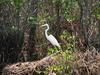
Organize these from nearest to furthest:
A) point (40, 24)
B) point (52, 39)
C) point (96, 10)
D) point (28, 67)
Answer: point (28, 67), point (96, 10), point (52, 39), point (40, 24)

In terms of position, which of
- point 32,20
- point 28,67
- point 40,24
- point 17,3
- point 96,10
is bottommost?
point 28,67

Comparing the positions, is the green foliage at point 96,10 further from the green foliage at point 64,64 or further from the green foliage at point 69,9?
the green foliage at point 64,64

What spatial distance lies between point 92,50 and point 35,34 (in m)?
2.18

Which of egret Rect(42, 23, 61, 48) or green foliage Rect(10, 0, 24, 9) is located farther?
egret Rect(42, 23, 61, 48)

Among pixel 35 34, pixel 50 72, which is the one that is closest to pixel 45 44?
pixel 35 34

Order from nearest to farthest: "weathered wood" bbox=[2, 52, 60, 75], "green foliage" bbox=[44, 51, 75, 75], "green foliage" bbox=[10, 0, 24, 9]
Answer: "green foliage" bbox=[44, 51, 75, 75]
"weathered wood" bbox=[2, 52, 60, 75]
"green foliage" bbox=[10, 0, 24, 9]

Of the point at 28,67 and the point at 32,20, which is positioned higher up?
the point at 32,20

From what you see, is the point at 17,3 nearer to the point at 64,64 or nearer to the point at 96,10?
the point at 96,10

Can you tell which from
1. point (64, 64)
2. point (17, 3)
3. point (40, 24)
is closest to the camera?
point (64, 64)

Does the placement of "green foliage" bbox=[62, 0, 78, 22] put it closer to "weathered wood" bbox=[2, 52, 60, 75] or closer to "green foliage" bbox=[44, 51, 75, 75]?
"weathered wood" bbox=[2, 52, 60, 75]

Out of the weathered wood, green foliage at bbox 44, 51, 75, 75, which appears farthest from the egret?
green foliage at bbox 44, 51, 75, 75

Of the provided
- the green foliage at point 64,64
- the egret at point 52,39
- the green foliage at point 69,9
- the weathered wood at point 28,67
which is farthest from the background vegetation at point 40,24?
the green foliage at point 64,64

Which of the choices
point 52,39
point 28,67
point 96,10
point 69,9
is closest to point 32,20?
point 52,39

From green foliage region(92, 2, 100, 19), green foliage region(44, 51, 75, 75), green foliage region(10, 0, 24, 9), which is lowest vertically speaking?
green foliage region(44, 51, 75, 75)
